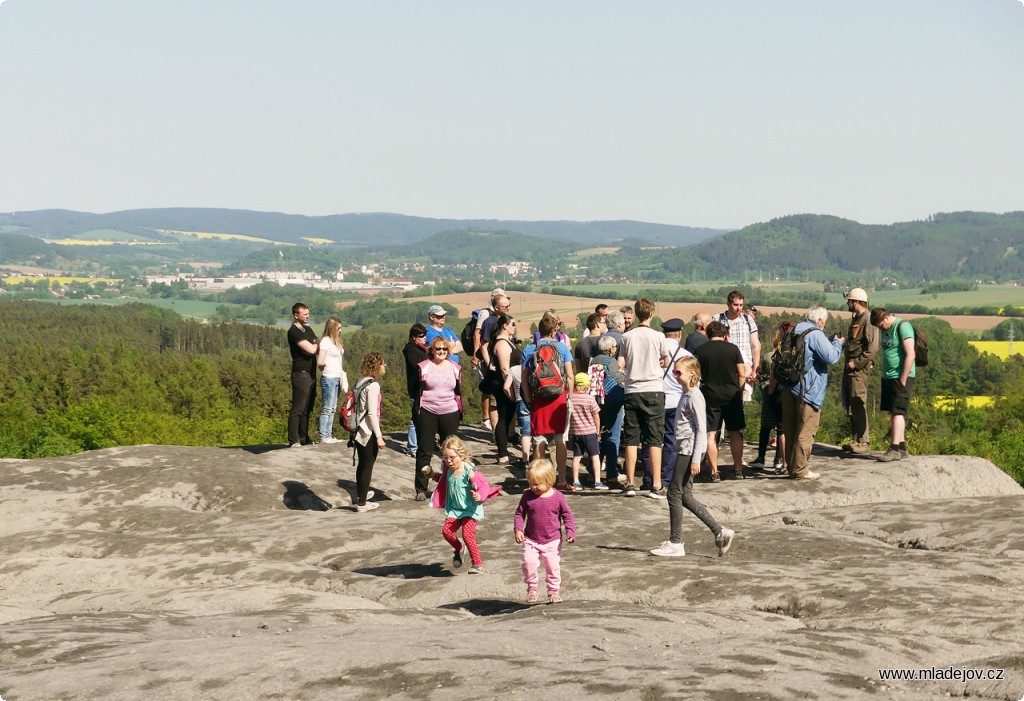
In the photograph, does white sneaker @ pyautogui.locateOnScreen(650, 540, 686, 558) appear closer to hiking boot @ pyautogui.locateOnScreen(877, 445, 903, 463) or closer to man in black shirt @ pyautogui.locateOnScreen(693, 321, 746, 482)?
man in black shirt @ pyautogui.locateOnScreen(693, 321, 746, 482)

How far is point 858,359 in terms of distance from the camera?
53.5 feet

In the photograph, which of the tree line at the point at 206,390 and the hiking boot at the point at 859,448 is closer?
the hiking boot at the point at 859,448

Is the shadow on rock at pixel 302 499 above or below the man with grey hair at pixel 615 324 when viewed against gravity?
below

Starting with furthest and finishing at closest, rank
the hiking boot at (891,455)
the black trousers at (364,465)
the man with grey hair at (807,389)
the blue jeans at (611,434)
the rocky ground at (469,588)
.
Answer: the hiking boot at (891,455) < the blue jeans at (611,434) < the man with grey hair at (807,389) < the black trousers at (364,465) < the rocky ground at (469,588)

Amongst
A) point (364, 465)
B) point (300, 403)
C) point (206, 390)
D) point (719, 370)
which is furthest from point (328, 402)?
point (206, 390)

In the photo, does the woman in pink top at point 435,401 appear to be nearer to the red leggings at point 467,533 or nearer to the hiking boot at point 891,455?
the red leggings at point 467,533

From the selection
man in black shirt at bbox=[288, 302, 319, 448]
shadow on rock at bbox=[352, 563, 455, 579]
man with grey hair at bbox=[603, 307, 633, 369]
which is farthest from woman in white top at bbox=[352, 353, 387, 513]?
A: man with grey hair at bbox=[603, 307, 633, 369]

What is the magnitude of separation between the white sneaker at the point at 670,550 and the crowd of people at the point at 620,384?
2026 millimetres

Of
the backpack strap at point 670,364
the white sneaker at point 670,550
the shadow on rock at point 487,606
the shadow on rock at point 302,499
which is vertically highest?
the backpack strap at point 670,364

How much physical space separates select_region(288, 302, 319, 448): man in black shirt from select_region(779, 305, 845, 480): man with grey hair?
7235 millimetres

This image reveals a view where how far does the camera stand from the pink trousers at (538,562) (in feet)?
32.6

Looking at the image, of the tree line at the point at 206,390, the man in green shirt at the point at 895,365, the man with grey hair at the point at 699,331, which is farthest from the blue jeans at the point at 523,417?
the tree line at the point at 206,390

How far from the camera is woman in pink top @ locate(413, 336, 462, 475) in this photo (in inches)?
565

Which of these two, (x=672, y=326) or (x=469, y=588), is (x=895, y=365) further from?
(x=469, y=588)
